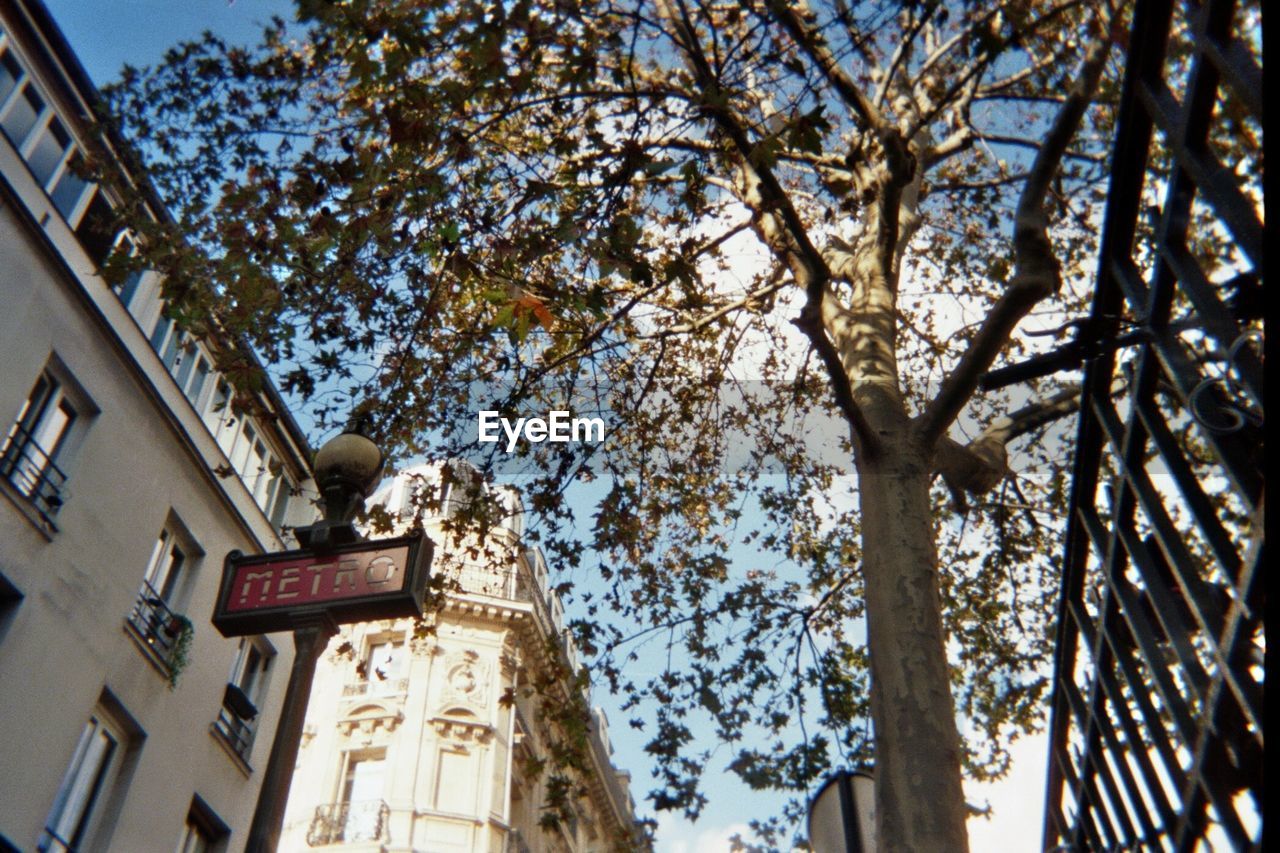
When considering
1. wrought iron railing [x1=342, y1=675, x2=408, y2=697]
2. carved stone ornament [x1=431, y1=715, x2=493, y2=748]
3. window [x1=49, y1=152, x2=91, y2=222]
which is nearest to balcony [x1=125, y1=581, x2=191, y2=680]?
window [x1=49, y1=152, x2=91, y2=222]

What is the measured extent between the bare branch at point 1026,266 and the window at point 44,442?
9726 mm

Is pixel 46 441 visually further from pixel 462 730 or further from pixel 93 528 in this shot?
pixel 462 730

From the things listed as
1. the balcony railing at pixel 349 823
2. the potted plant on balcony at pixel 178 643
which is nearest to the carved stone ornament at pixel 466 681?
the balcony railing at pixel 349 823

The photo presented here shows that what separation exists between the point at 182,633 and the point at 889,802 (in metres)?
11.9

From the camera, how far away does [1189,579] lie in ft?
11.6

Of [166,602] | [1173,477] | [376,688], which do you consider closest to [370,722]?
[376,688]

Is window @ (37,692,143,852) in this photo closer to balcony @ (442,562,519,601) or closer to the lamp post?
the lamp post

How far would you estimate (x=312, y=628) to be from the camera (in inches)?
221

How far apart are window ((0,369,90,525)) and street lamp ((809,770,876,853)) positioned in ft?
32.1

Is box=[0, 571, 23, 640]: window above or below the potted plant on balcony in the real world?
below

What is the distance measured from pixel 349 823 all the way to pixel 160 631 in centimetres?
1354

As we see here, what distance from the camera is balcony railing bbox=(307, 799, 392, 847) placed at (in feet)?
87.2

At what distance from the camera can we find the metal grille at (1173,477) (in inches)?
122

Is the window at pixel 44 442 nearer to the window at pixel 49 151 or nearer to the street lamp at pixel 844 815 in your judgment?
the window at pixel 49 151
